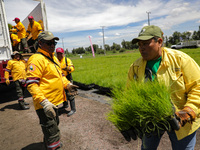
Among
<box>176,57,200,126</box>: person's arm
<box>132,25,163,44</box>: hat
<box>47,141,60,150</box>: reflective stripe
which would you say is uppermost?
<box>132,25,163,44</box>: hat

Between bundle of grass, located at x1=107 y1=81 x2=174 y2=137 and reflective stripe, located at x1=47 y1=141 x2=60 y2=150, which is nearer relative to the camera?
bundle of grass, located at x1=107 y1=81 x2=174 y2=137

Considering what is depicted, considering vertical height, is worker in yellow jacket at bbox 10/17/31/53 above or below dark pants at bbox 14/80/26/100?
above

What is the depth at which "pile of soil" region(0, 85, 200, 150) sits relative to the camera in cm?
270

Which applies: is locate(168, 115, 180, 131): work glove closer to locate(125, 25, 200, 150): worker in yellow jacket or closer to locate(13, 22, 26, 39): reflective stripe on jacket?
locate(125, 25, 200, 150): worker in yellow jacket

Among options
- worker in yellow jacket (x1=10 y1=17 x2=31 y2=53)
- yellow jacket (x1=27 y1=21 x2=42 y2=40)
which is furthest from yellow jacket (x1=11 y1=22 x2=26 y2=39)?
yellow jacket (x1=27 y1=21 x2=42 y2=40)

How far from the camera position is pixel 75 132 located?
3.22 metres

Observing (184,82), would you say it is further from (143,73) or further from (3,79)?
(3,79)

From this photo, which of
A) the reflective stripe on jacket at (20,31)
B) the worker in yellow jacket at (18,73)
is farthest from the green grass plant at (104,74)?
the reflective stripe on jacket at (20,31)

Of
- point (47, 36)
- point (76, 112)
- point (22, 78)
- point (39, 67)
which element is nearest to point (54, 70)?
point (39, 67)

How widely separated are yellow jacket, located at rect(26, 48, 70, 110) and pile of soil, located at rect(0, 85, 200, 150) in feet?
3.39

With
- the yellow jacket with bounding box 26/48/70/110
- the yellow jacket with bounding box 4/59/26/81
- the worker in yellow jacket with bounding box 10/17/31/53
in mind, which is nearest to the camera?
the yellow jacket with bounding box 26/48/70/110

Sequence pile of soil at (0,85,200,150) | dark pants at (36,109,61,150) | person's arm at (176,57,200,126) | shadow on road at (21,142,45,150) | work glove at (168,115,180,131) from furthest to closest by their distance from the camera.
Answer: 1. shadow on road at (21,142,45,150)
2. pile of soil at (0,85,200,150)
3. dark pants at (36,109,61,150)
4. person's arm at (176,57,200,126)
5. work glove at (168,115,180,131)

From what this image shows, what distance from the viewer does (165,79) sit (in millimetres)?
1475

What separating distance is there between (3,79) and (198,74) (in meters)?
6.35
